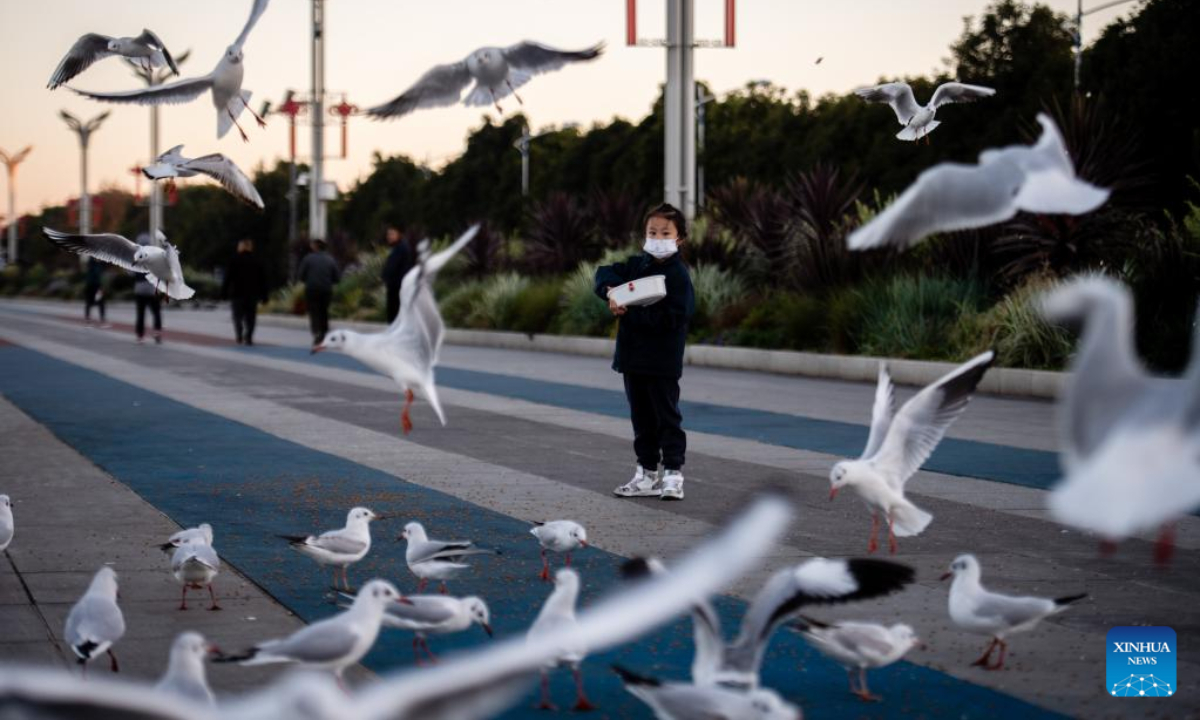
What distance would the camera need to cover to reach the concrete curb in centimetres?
1716

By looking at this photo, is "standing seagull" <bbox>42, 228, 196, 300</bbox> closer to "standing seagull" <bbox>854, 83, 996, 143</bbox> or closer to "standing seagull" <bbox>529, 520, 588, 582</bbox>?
"standing seagull" <bbox>529, 520, 588, 582</bbox>

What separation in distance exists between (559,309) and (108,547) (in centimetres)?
2195

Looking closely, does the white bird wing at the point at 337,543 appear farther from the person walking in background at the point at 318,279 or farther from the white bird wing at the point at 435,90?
the person walking in background at the point at 318,279

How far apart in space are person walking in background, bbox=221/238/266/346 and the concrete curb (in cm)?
397

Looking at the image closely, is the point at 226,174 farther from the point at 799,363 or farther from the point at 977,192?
the point at 799,363

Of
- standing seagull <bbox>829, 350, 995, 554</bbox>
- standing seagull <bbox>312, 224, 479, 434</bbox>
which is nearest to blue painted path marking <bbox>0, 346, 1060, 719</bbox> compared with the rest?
standing seagull <bbox>829, 350, 995, 554</bbox>

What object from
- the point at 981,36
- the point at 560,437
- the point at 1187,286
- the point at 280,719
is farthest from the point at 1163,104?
the point at 280,719

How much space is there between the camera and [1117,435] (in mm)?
3336

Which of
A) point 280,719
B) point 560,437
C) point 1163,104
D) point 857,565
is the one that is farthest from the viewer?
point 1163,104

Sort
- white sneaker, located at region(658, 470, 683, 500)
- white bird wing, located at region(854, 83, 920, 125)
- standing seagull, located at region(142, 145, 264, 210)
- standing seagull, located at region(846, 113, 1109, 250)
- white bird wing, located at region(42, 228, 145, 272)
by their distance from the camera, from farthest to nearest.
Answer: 1. white sneaker, located at region(658, 470, 683, 500)
2. white bird wing, located at region(42, 228, 145, 272)
3. standing seagull, located at region(142, 145, 264, 210)
4. white bird wing, located at region(854, 83, 920, 125)
5. standing seagull, located at region(846, 113, 1109, 250)

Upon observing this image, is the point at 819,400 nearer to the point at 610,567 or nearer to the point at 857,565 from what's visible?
the point at 610,567

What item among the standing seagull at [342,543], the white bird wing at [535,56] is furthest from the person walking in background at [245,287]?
the standing seagull at [342,543]

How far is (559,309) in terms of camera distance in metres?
29.3

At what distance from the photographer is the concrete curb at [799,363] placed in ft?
56.3
